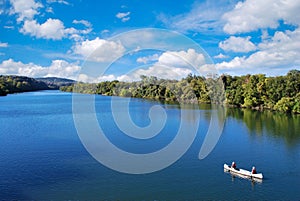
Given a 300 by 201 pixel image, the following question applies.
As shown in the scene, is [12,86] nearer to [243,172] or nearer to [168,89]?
[168,89]

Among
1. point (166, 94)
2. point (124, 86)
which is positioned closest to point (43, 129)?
point (166, 94)

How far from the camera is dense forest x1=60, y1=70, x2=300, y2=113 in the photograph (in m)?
39.5

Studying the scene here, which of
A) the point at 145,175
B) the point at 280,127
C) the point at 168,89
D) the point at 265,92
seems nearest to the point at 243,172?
the point at 145,175

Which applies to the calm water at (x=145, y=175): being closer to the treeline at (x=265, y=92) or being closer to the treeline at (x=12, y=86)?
the treeline at (x=265, y=92)

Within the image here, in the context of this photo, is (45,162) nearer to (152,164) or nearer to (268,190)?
(152,164)

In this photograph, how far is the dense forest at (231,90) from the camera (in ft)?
129

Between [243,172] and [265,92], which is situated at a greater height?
[265,92]

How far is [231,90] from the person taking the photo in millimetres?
48781

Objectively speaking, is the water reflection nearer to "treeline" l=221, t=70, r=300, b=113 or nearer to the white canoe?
"treeline" l=221, t=70, r=300, b=113

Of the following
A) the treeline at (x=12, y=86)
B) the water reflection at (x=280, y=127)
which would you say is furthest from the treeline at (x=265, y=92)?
the treeline at (x=12, y=86)

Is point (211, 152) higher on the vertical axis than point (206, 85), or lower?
lower

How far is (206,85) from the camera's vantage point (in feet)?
177

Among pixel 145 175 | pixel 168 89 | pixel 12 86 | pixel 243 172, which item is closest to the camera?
pixel 243 172

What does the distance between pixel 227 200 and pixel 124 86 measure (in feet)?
211
